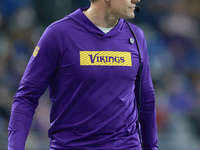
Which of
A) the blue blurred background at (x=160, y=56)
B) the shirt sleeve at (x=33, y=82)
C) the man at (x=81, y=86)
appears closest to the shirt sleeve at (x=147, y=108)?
the man at (x=81, y=86)

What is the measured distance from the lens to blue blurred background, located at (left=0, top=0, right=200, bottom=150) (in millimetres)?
6871

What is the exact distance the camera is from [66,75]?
2.64 meters

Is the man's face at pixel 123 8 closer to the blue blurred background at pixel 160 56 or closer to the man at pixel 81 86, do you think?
the man at pixel 81 86

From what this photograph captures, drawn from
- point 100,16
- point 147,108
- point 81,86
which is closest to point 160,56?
point 147,108

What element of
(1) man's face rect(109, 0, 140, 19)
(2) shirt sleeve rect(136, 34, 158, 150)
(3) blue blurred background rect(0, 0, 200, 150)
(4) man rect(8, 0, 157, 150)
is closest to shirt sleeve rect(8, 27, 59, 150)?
(4) man rect(8, 0, 157, 150)

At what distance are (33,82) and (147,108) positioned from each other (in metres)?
0.77

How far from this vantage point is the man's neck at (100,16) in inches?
109

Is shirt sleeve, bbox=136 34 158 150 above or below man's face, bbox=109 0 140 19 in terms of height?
below

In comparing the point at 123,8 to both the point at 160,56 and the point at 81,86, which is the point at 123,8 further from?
the point at 160,56

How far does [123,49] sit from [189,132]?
176 inches

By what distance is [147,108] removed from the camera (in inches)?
118

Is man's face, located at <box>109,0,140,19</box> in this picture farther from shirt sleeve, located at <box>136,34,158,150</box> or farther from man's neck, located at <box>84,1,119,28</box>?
shirt sleeve, located at <box>136,34,158,150</box>

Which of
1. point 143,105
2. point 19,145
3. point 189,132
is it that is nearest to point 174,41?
point 189,132

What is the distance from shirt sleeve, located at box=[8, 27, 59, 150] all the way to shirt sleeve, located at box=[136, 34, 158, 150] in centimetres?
57
